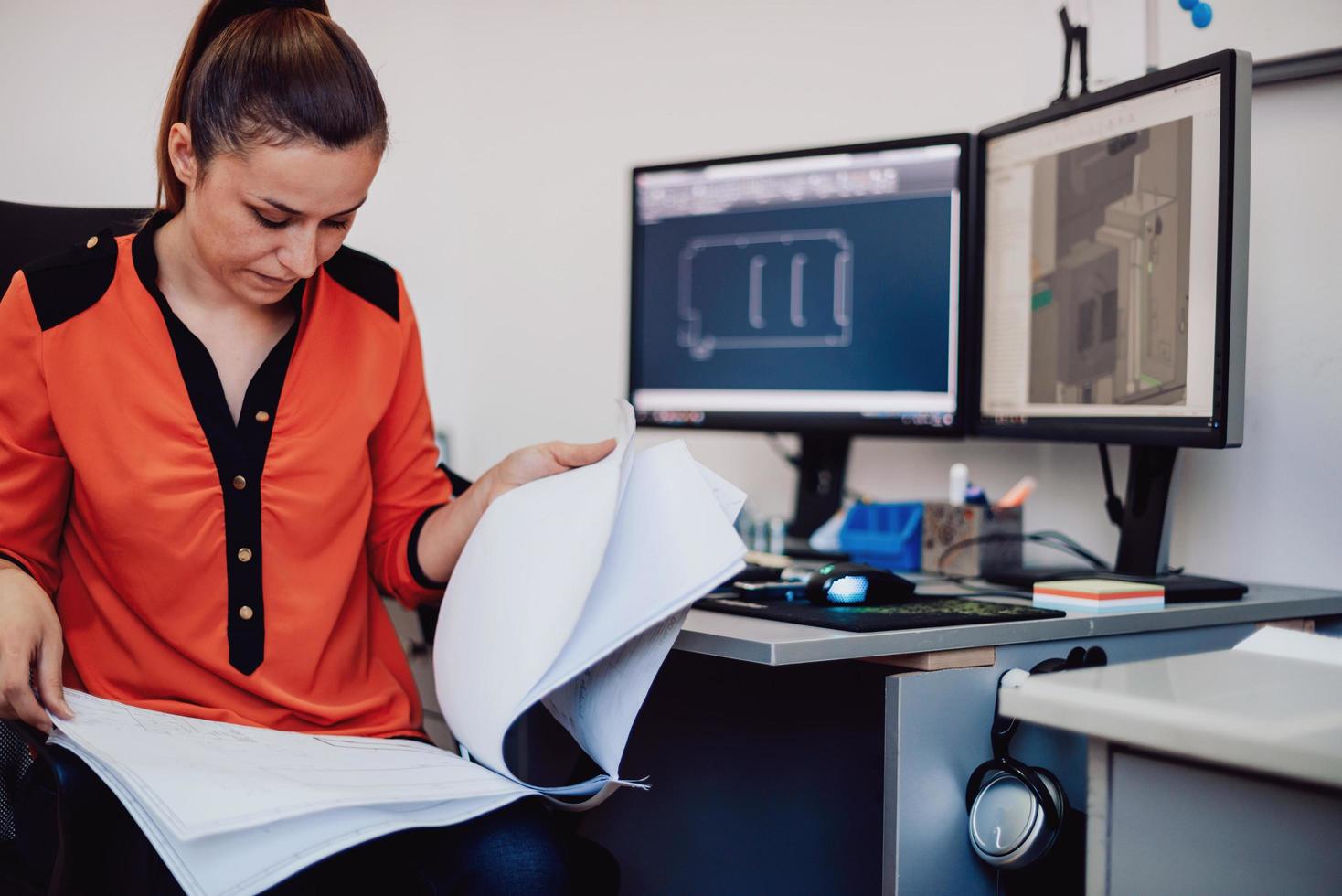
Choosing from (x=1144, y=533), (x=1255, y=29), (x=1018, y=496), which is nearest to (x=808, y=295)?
(x=1018, y=496)

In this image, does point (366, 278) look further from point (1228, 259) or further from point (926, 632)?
point (1228, 259)

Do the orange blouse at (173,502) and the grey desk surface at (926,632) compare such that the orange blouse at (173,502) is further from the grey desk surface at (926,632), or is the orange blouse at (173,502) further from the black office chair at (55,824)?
the grey desk surface at (926,632)

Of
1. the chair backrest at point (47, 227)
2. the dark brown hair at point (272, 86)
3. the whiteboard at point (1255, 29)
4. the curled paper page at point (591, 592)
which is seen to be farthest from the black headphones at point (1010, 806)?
the chair backrest at point (47, 227)

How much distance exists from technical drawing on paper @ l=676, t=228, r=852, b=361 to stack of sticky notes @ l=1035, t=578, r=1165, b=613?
0.47m

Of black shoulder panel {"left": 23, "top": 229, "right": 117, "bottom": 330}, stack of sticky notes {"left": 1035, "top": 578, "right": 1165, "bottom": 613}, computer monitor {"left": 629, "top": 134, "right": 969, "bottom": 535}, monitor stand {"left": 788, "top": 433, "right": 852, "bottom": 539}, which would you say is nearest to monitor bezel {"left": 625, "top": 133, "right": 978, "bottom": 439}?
computer monitor {"left": 629, "top": 134, "right": 969, "bottom": 535}

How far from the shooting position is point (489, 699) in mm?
892

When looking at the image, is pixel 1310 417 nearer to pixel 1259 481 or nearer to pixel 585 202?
pixel 1259 481

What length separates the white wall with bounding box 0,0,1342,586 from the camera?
1.42 meters

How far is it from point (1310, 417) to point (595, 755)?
3.19 ft

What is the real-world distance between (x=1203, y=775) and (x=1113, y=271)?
793 millimetres

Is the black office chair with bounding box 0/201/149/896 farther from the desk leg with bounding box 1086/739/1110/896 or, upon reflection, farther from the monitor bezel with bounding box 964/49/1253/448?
the monitor bezel with bounding box 964/49/1253/448

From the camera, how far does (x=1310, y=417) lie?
1.40m

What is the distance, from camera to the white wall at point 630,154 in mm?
1415

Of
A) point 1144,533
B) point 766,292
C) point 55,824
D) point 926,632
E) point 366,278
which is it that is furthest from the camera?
point 766,292
